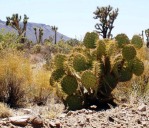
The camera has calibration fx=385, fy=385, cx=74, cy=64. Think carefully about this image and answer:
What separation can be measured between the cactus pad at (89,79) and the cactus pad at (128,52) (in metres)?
0.93

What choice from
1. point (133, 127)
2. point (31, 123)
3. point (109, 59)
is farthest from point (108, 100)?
point (31, 123)

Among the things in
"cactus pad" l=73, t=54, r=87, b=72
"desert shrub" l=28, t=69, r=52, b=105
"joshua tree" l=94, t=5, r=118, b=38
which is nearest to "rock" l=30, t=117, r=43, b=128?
"cactus pad" l=73, t=54, r=87, b=72

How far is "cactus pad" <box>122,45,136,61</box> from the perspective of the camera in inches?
324

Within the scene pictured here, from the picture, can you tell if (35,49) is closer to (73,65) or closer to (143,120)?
(73,65)

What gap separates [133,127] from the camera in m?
5.96

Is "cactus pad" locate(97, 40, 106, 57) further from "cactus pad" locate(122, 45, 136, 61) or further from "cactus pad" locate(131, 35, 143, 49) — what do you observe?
"cactus pad" locate(131, 35, 143, 49)

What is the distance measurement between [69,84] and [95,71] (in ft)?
2.03

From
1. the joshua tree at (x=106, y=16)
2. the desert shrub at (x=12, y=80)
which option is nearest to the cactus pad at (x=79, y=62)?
the desert shrub at (x=12, y=80)

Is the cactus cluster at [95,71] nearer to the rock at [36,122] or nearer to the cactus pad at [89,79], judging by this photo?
the cactus pad at [89,79]

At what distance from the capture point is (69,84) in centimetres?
805

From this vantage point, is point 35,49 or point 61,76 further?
point 35,49

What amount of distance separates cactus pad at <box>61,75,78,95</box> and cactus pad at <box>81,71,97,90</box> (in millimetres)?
309

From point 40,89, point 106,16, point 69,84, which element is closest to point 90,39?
point 69,84

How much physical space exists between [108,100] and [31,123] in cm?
290
